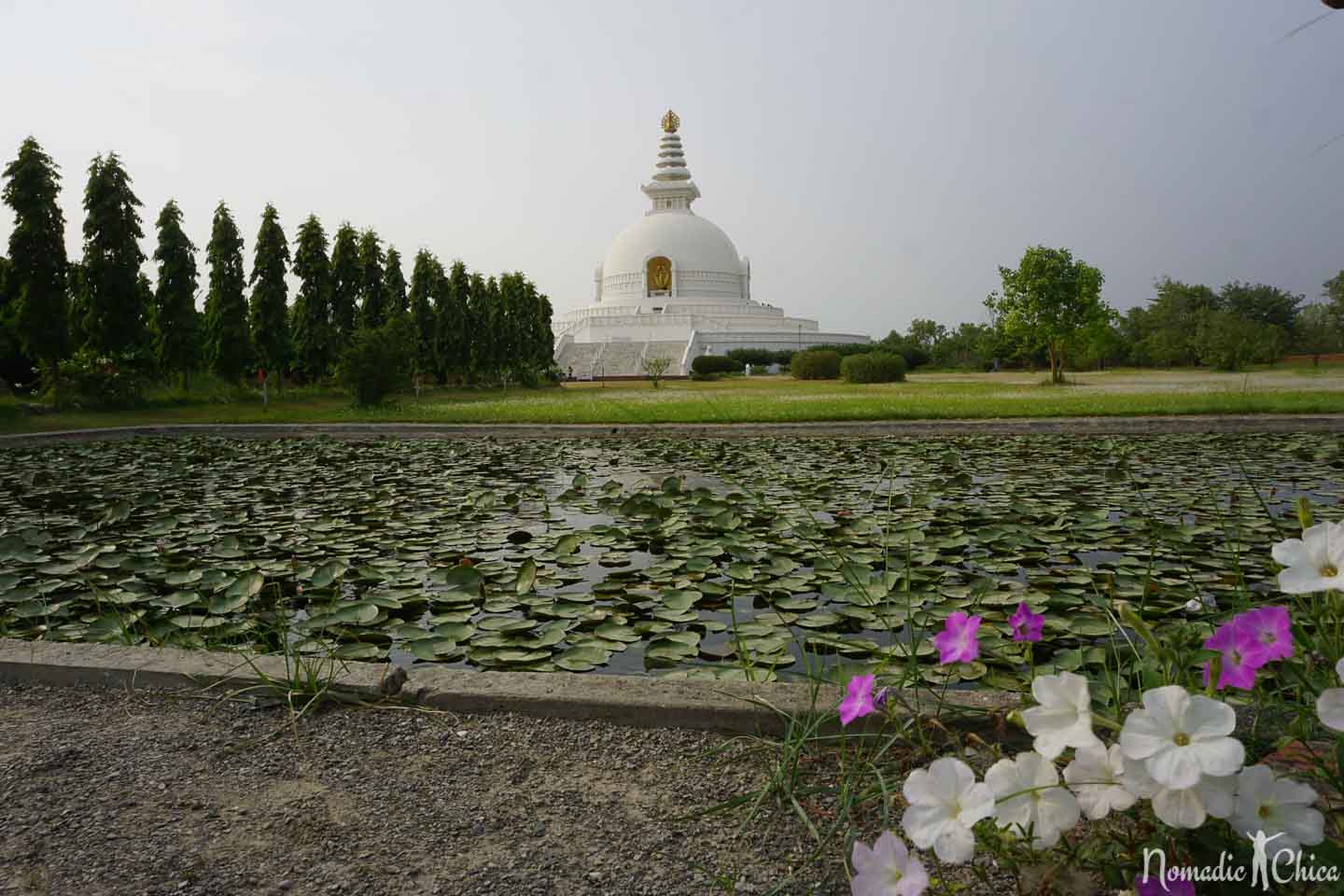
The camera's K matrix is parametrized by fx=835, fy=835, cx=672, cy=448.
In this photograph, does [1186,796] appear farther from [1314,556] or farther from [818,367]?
[818,367]

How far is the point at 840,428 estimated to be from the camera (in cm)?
1023

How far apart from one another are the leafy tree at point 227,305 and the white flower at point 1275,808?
67.6 feet

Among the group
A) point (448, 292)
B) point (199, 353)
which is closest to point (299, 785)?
point (199, 353)


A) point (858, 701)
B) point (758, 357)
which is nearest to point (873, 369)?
point (758, 357)

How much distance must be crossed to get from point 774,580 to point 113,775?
2.30 m

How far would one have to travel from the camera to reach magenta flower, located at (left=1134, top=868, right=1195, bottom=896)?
91 cm

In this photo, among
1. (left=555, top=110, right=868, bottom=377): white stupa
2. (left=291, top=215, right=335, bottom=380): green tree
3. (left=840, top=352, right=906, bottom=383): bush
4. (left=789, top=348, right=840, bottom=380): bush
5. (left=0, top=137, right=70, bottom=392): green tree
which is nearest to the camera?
(left=0, top=137, right=70, bottom=392): green tree

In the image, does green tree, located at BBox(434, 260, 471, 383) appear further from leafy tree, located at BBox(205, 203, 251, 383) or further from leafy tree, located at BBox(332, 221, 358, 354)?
leafy tree, located at BBox(205, 203, 251, 383)

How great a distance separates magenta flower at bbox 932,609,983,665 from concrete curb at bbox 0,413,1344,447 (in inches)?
347

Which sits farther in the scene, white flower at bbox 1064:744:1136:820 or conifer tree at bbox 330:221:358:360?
conifer tree at bbox 330:221:358:360

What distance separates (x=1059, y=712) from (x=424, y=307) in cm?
2442

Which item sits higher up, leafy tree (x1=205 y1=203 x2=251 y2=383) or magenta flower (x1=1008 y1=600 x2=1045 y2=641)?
leafy tree (x1=205 y1=203 x2=251 y2=383)

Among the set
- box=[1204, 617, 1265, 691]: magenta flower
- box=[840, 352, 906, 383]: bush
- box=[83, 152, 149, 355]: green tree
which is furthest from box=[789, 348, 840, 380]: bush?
box=[1204, 617, 1265, 691]: magenta flower

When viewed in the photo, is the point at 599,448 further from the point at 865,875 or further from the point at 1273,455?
the point at 865,875
